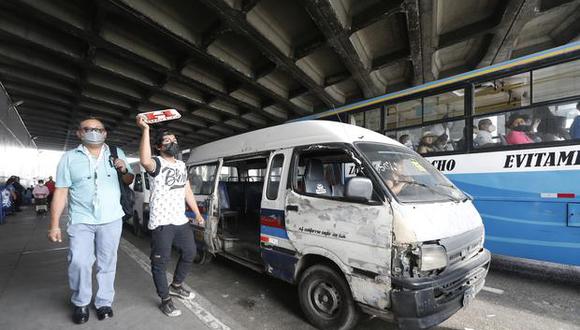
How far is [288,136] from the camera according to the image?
3.73 metres

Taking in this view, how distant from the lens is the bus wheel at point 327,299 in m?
2.78

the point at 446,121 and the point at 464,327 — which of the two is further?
the point at 446,121

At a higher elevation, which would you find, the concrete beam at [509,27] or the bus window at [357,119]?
the concrete beam at [509,27]

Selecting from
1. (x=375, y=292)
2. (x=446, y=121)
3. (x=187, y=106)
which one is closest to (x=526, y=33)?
(x=446, y=121)

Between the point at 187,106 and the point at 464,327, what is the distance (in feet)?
42.5

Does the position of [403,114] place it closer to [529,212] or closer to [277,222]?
[529,212]

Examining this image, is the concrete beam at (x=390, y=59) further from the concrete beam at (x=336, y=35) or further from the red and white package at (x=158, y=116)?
the red and white package at (x=158, y=116)

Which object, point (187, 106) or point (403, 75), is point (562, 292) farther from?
point (187, 106)

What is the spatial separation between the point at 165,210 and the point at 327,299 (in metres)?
2.03

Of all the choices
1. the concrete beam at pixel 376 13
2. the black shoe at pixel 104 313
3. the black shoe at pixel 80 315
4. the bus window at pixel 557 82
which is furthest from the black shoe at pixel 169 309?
the concrete beam at pixel 376 13

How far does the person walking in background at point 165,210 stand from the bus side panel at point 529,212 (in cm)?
471

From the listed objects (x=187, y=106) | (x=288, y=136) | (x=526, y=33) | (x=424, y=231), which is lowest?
(x=424, y=231)

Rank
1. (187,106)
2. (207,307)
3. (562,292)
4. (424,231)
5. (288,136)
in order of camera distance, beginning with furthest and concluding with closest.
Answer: (187,106) → (562,292) → (288,136) → (207,307) → (424,231)

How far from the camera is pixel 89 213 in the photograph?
2.90m
